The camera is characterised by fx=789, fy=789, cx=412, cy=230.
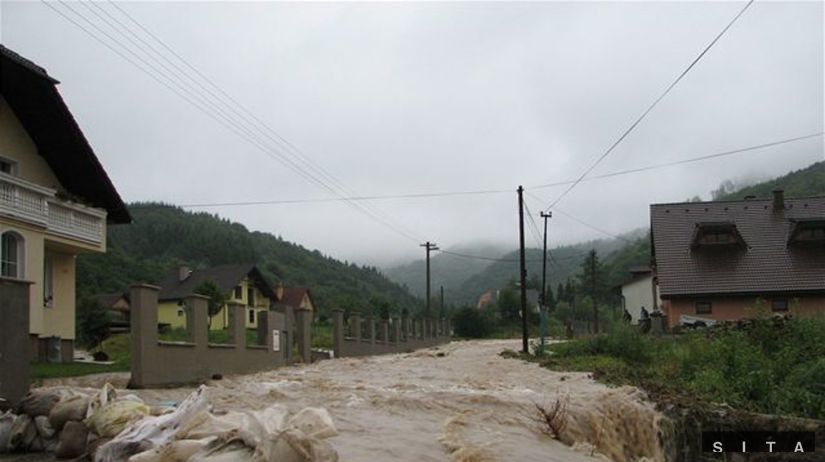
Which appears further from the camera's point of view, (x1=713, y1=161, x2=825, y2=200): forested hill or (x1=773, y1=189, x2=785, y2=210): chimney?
(x1=713, y1=161, x2=825, y2=200): forested hill

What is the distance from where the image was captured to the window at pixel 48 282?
24373 millimetres

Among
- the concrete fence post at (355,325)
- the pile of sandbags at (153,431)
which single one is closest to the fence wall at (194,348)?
the pile of sandbags at (153,431)

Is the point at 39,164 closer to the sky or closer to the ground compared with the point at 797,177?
closer to the ground

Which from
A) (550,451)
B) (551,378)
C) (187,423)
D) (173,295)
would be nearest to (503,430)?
(550,451)

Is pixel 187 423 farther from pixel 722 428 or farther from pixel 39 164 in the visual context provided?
pixel 39 164

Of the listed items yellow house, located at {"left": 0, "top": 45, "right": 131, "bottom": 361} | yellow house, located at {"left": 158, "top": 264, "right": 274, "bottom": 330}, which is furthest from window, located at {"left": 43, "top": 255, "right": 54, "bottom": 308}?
yellow house, located at {"left": 158, "top": 264, "right": 274, "bottom": 330}

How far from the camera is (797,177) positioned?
68375 mm

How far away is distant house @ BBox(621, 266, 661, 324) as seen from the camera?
61.1 metres

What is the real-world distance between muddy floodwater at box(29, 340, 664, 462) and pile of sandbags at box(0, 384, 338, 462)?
37.7 inches

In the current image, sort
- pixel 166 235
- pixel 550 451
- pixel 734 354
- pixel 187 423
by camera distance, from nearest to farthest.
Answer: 1. pixel 187 423
2. pixel 550 451
3. pixel 734 354
4. pixel 166 235

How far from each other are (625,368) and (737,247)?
25578 millimetres

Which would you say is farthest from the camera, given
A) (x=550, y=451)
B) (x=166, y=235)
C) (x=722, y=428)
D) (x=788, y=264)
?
(x=166, y=235)

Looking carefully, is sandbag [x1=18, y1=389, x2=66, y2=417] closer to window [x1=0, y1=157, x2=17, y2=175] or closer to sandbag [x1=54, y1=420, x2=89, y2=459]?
sandbag [x1=54, y1=420, x2=89, y2=459]

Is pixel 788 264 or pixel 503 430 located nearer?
pixel 503 430
